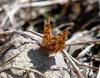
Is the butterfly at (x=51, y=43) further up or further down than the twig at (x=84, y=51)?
further down

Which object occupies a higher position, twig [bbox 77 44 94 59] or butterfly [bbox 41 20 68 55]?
twig [bbox 77 44 94 59]

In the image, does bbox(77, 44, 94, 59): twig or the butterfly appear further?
bbox(77, 44, 94, 59): twig

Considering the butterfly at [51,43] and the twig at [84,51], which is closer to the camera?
the butterfly at [51,43]

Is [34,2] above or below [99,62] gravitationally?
above

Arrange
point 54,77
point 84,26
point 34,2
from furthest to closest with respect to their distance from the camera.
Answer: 1. point 34,2
2. point 84,26
3. point 54,77

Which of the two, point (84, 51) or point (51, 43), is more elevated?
point (84, 51)

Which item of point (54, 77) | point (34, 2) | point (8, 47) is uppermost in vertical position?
point (34, 2)

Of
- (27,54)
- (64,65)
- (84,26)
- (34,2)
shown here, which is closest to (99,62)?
(64,65)

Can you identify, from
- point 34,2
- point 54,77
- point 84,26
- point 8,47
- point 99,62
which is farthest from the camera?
point 34,2

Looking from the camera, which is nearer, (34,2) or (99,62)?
(99,62)

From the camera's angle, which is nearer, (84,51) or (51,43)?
(51,43)

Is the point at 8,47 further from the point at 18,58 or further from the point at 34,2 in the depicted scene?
the point at 34,2
